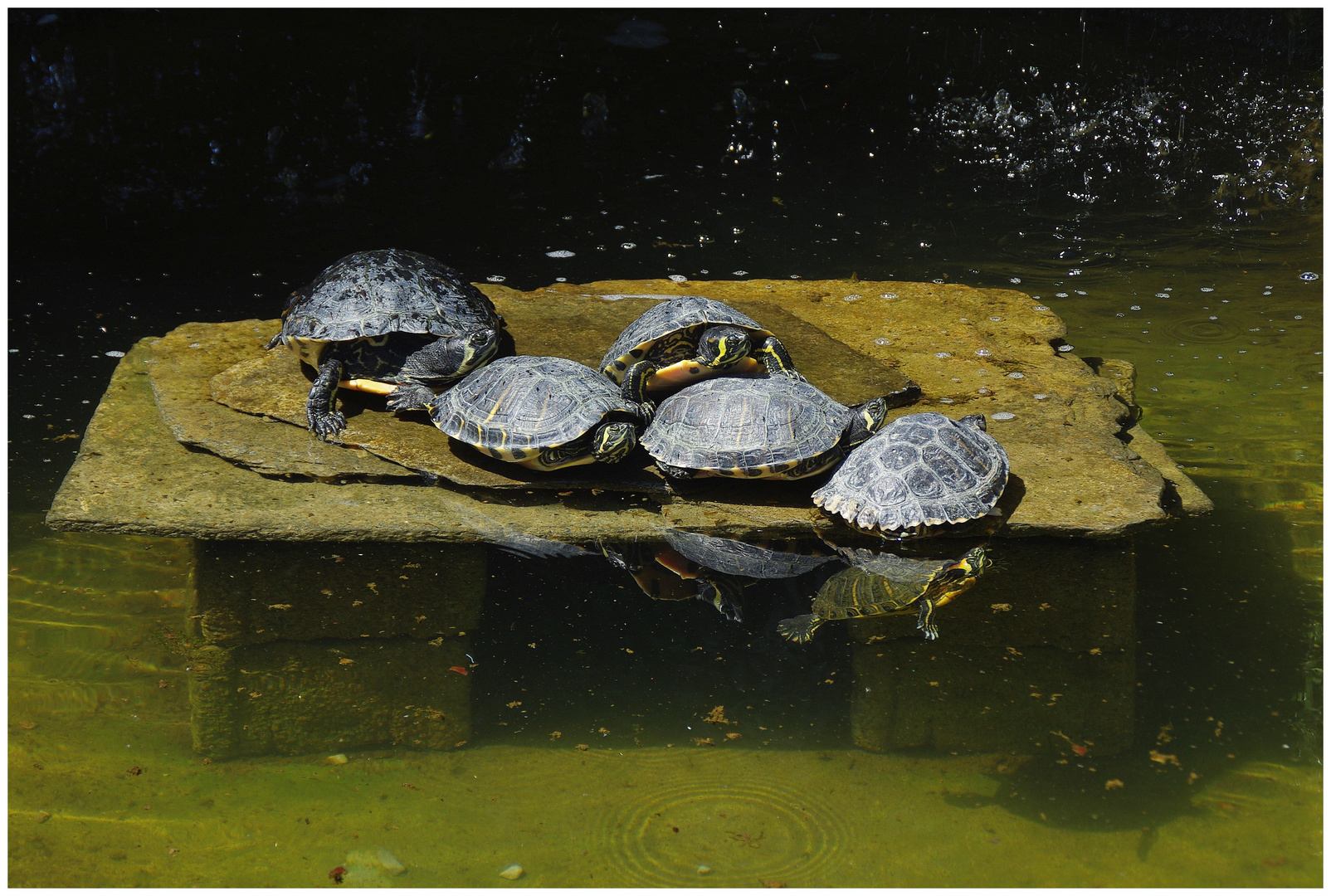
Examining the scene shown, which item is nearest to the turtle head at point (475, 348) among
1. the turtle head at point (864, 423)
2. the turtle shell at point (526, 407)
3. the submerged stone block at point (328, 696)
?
the turtle shell at point (526, 407)

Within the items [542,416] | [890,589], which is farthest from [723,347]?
[890,589]

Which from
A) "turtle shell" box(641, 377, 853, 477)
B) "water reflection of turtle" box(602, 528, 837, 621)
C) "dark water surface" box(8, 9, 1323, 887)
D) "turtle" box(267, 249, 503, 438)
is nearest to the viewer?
"dark water surface" box(8, 9, 1323, 887)

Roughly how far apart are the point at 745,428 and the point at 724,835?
185 centimetres

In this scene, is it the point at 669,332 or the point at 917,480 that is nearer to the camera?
the point at 917,480

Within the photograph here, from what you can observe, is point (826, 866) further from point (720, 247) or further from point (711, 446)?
point (720, 247)

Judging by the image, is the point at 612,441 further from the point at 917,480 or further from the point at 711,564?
the point at 917,480

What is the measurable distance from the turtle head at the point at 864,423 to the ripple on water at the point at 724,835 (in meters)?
1.87

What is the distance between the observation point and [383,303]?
17.3ft

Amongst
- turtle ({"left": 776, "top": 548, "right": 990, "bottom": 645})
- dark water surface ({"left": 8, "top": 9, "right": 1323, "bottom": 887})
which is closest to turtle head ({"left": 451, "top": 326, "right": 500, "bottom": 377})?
dark water surface ({"left": 8, "top": 9, "right": 1323, "bottom": 887})

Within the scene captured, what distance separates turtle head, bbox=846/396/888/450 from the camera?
4.70 meters

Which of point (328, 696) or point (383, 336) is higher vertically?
point (383, 336)

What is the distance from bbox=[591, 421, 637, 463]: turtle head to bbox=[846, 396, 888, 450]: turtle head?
1.02 metres

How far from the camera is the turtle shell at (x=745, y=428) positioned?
443cm

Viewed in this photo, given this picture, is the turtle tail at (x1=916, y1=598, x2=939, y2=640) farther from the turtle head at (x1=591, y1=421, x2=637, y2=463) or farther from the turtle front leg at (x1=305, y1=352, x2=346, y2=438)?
the turtle front leg at (x1=305, y1=352, x2=346, y2=438)
